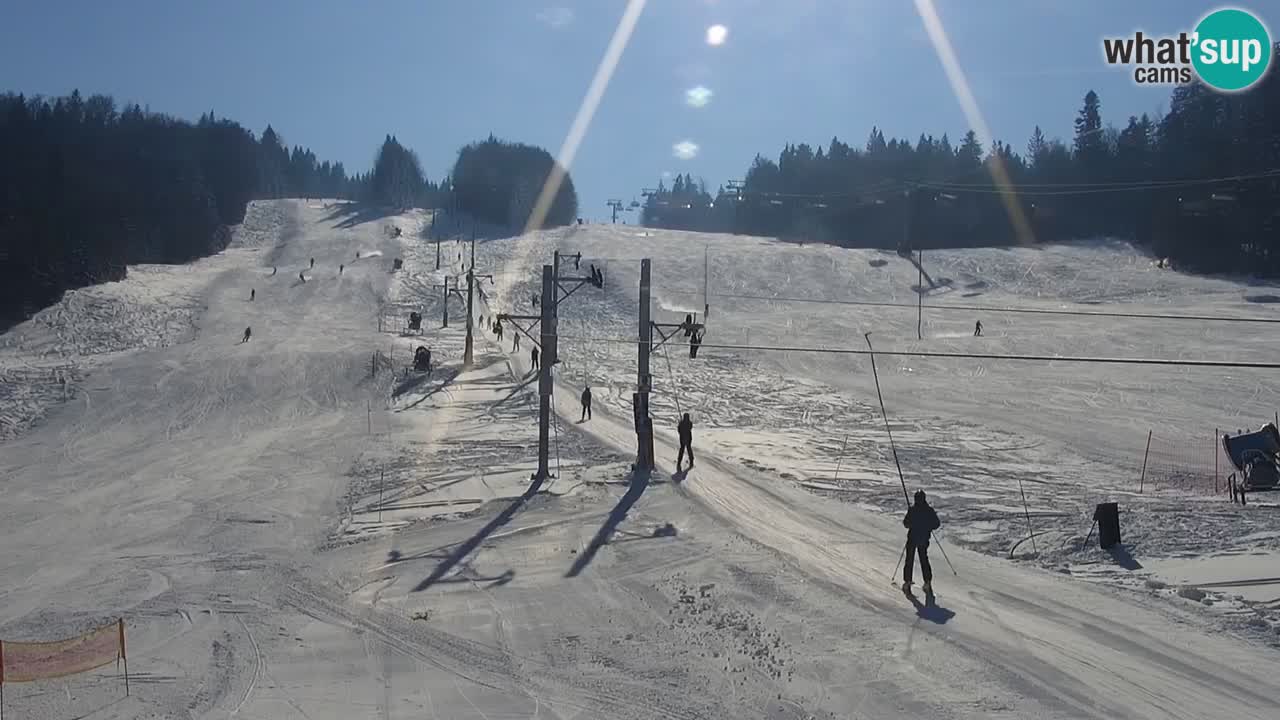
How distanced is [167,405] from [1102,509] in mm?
36681

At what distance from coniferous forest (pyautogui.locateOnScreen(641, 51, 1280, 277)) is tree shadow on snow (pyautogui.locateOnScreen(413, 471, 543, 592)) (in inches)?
2883

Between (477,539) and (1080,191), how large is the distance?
123235 millimetres

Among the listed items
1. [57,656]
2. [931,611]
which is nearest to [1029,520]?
[931,611]

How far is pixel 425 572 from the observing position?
56.5 ft

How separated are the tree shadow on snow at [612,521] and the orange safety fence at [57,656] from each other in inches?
277

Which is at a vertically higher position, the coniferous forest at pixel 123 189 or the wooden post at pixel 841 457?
the coniferous forest at pixel 123 189

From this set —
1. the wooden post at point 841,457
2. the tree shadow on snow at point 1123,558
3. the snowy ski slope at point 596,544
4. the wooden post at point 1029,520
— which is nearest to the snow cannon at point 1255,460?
the snowy ski slope at point 596,544

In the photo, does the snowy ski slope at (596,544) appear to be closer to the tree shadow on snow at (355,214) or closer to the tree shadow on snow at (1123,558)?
the tree shadow on snow at (1123,558)

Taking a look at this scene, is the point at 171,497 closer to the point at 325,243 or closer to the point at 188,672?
the point at 188,672

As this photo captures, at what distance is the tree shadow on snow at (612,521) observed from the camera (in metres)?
17.6

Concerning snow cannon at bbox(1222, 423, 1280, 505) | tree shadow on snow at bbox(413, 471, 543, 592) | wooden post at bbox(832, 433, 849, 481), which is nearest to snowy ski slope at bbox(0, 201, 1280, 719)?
tree shadow on snow at bbox(413, 471, 543, 592)

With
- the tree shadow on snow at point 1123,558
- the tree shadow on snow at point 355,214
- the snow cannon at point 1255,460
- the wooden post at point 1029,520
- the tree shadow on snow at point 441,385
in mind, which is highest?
the tree shadow on snow at point 355,214

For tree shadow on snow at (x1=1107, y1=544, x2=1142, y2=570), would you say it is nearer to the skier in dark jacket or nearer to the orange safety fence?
the skier in dark jacket

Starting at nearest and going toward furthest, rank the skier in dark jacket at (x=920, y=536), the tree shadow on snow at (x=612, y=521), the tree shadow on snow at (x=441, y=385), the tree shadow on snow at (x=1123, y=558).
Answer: the skier in dark jacket at (x=920, y=536), the tree shadow on snow at (x=1123, y=558), the tree shadow on snow at (x=612, y=521), the tree shadow on snow at (x=441, y=385)
